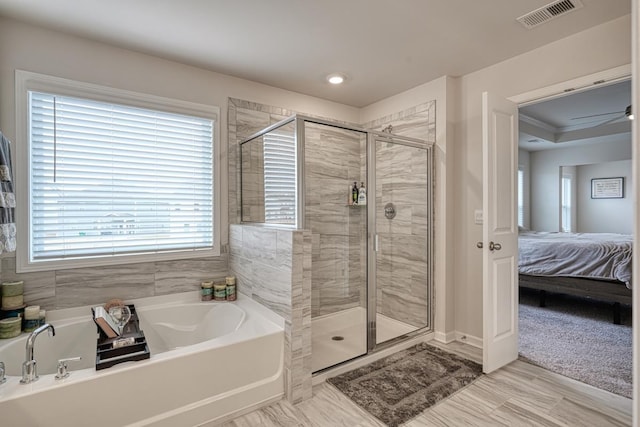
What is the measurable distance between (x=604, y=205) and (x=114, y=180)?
28.6ft

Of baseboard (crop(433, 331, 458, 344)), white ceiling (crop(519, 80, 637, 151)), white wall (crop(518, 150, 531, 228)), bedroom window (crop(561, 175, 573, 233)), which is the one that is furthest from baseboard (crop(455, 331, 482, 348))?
bedroom window (crop(561, 175, 573, 233))

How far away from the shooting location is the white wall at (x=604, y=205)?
634 centimetres

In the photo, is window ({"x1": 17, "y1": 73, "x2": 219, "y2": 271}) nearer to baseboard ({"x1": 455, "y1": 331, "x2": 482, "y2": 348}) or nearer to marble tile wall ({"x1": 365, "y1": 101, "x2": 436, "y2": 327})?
marble tile wall ({"x1": 365, "y1": 101, "x2": 436, "y2": 327})

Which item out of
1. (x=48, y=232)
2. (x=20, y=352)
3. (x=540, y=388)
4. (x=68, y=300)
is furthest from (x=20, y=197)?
(x=540, y=388)

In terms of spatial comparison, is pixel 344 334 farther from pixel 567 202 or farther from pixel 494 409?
pixel 567 202

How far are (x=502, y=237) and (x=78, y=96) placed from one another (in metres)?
3.38

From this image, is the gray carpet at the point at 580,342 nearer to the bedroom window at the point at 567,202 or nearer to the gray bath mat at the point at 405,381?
the gray bath mat at the point at 405,381

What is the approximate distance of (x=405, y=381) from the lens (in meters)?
2.29

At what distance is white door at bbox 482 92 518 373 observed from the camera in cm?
240

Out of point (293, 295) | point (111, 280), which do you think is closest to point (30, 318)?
point (111, 280)

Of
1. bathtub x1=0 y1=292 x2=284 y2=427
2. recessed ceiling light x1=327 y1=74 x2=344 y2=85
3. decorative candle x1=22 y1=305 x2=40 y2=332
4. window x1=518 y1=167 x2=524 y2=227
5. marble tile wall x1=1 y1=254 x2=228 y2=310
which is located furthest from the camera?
window x1=518 y1=167 x2=524 y2=227

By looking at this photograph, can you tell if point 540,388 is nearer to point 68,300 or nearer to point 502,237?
point 502,237

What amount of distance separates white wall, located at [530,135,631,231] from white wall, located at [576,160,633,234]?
0.51 m

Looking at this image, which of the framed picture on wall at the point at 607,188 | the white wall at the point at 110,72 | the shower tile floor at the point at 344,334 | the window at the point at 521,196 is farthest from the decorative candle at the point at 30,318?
the framed picture on wall at the point at 607,188
